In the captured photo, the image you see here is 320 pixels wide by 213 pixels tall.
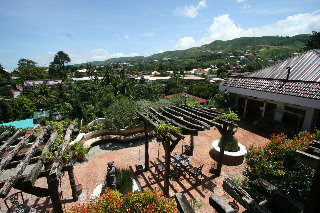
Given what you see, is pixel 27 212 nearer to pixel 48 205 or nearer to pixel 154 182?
pixel 48 205

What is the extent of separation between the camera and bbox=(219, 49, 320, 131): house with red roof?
10570 millimetres

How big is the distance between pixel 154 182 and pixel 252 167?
14.6ft

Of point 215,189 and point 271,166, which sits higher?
point 271,166

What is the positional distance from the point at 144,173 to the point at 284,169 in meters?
6.21

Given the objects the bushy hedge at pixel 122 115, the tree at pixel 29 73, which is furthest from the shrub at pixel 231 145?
the tree at pixel 29 73

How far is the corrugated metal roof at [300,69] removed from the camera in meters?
11.6

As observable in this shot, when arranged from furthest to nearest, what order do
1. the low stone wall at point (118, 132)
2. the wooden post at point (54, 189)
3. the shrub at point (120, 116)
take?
the low stone wall at point (118, 132), the shrub at point (120, 116), the wooden post at point (54, 189)

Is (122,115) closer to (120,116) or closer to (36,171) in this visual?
(120,116)

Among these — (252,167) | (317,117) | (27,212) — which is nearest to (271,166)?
(252,167)

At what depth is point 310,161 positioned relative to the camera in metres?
2.05

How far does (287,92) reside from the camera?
11195 mm

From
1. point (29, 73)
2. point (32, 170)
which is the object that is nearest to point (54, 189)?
point (32, 170)

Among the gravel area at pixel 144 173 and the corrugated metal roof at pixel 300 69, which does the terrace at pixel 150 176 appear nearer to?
the gravel area at pixel 144 173

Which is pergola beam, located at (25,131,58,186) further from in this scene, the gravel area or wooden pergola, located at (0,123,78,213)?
the gravel area
